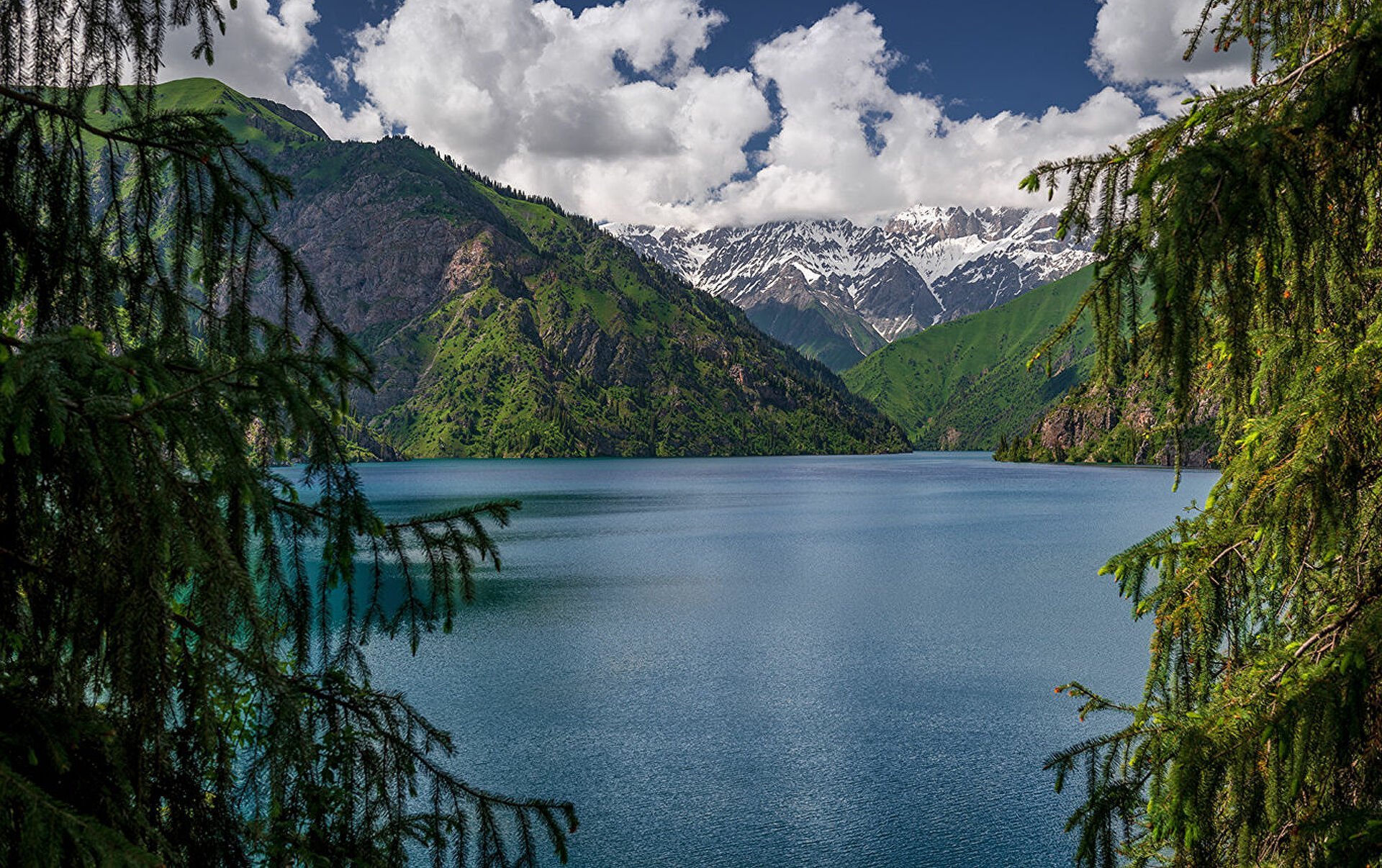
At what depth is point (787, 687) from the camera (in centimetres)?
3634

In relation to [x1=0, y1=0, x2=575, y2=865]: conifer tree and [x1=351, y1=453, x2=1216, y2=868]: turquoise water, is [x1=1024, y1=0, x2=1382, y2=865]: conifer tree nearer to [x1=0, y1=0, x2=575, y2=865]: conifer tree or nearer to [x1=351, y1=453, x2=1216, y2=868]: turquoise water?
[x1=0, y1=0, x2=575, y2=865]: conifer tree

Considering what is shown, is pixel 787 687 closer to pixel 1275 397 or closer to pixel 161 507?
pixel 1275 397

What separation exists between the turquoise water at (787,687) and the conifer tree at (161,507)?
18689 mm

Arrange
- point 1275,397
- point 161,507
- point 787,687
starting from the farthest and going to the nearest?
point 787,687 → point 1275,397 → point 161,507

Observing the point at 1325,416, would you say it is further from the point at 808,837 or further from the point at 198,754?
the point at 808,837

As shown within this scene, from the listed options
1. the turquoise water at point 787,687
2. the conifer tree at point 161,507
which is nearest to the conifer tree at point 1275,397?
the conifer tree at point 161,507

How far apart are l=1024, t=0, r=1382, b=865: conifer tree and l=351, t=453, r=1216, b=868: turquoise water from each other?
61.0 feet

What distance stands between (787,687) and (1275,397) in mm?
31936

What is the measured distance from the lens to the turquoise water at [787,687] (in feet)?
78.4

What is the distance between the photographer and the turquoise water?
23891 mm

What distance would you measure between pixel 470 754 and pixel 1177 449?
27259 mm

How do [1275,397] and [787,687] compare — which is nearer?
[1275,397]

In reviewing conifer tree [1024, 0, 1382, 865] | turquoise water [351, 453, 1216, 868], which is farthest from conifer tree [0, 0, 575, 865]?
turquoise water [351, 453, 1216, 868]

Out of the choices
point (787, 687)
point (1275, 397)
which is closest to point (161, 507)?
point (1275, 397)
